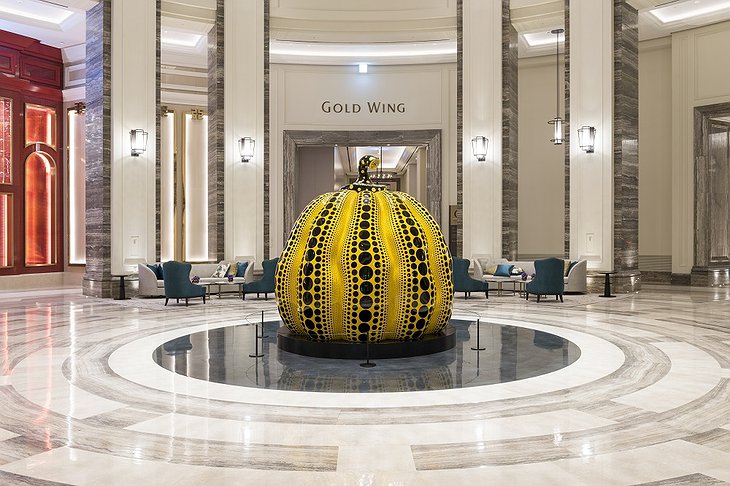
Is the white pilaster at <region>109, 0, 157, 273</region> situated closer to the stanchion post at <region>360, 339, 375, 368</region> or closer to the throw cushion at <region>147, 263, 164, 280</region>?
the throw cushion at <region>147, 263, 164, 280</region>

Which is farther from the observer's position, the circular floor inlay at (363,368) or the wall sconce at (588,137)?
the wall sconce at (588,137)

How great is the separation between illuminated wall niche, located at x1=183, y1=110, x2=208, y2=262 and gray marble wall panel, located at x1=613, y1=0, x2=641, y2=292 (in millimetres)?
11238

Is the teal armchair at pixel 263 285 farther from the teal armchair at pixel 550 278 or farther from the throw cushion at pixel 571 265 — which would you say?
the throw cushion at pixel 571 265

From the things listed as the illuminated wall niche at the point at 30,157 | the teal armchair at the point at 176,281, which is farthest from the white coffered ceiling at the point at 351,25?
the teal armchair at the point at 176,281

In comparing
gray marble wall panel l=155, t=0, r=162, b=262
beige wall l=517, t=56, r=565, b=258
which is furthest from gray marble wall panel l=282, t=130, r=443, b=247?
gray marble wall panel l=155, t=0, r=162, b=262

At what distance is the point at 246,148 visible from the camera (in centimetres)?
1428

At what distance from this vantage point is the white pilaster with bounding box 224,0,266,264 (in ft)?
47.1

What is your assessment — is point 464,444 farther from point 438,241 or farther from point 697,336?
point 697,336

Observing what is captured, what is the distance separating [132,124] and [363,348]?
377 inches

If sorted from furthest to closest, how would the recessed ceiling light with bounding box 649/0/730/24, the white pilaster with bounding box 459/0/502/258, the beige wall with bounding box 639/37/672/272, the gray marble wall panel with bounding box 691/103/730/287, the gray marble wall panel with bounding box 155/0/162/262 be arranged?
1. the beige wall with bounding box 639/37/672/272
2. the gray marble wall panel with bounding box 691/103/730/287
3. the white pilaster with bounding box 459/0/502/258
4. the recessed ceiling light with bounding box 649/0/730/24
5. the gray marble wall panel with bounding box 155/0/162/262

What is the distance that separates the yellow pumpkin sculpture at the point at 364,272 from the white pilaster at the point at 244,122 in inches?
338

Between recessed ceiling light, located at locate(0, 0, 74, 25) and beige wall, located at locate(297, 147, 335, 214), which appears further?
beige wall, located at locate(297, 147, 335, 214)

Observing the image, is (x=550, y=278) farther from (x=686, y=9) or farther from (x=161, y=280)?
(x=686, y=9)

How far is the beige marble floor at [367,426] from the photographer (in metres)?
3.01
